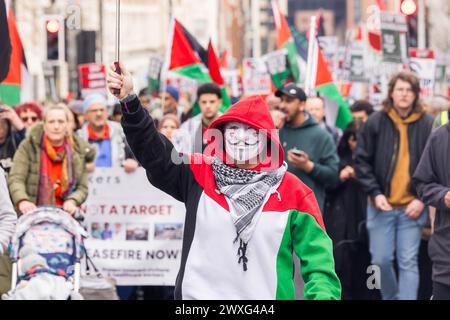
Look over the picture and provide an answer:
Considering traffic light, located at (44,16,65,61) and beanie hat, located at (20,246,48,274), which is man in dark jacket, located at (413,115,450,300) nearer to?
beanie hat, located at (20,246,48,274)

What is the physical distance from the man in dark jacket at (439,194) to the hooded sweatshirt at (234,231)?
2.36m

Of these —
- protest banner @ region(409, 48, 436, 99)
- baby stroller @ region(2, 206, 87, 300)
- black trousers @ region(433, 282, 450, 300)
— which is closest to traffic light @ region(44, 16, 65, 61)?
protest banner @ region(409, 48, 436, 99)

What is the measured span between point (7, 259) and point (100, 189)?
2.21 m

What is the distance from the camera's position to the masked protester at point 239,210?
5.96 meters

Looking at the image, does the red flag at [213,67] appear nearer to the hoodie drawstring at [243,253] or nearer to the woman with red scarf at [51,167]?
the woman with red scarf at [51,167]

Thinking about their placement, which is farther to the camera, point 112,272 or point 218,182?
point 112,272

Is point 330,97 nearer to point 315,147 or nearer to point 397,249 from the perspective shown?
point 315,147

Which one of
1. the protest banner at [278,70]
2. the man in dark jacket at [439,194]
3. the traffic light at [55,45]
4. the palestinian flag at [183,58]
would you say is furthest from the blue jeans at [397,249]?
the traffic light at [55,45]

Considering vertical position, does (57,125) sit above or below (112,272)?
above

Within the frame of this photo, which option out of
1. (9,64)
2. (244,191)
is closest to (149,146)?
(244,191)
